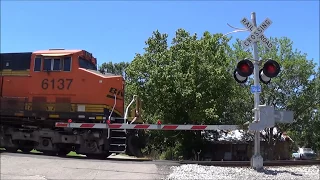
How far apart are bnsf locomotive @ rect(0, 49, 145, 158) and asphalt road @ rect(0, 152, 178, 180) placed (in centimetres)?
225

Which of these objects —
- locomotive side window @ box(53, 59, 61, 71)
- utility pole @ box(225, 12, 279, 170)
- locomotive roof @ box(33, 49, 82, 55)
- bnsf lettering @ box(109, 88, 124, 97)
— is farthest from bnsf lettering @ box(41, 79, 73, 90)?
utility pole @ box(225, 12, 279, 170)

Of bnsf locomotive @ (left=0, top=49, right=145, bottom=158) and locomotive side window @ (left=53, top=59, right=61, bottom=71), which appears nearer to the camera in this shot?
bnsf locomotive @ (left=0, top=49, right=145, bottom=158)

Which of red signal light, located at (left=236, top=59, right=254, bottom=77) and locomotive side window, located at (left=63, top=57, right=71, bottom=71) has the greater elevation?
locomotive side window, located at (left=63, top=57, right=71, bottom=71)

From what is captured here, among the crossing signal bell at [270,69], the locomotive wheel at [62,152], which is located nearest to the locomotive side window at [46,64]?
the locomotive wheel at [62,152]

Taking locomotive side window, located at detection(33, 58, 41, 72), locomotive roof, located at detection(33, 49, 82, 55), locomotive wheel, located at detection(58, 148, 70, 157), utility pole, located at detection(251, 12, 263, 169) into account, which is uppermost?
locomotive roof, located at detection(33, 49, 82, 55)

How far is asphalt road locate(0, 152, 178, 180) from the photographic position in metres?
8.72

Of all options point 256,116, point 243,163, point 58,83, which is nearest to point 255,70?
point 256,116

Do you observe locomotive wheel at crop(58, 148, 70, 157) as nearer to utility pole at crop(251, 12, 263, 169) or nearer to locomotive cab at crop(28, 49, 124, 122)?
locomotive cab at crop(28, 49, 124, 122)

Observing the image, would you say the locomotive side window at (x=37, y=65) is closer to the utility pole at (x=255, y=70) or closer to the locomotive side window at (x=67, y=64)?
the locomotive side window at (x=67, y=64)

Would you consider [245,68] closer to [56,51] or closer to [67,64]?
[67,64]

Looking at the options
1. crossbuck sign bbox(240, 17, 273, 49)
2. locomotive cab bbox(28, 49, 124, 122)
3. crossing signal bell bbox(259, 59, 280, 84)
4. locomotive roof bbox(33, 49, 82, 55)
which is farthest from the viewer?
locomotive roof bbox(33, 49, 82, 55)

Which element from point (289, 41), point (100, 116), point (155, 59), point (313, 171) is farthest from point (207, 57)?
point (313, 171)

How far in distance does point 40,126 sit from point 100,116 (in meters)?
2.55

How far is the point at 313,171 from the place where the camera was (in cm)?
1031
